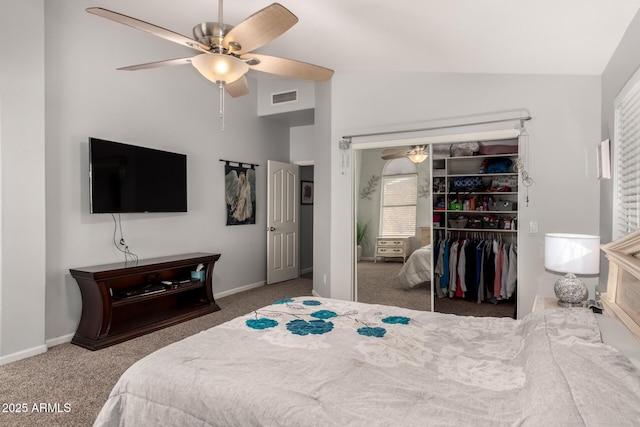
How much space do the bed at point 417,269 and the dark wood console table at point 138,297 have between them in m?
2.12

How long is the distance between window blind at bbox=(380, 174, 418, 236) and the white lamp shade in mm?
1644

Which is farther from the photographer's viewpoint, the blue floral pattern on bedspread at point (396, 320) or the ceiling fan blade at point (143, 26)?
the blue floral pattern on bedspread at point (396, 320)

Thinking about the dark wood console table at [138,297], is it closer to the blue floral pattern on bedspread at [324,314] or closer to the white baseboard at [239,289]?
the white baseboard at [239,289]

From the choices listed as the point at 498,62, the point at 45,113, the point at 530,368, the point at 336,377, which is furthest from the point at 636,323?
the point at 45,113

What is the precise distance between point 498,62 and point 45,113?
3.83 m

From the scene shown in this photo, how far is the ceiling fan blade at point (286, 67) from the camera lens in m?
2.32

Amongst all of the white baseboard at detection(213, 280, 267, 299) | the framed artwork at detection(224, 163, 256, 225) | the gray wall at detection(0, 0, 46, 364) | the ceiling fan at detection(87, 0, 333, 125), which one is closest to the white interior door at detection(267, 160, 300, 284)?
the white baseboard at detection(213, 280, 267, 299)

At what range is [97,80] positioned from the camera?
3625 millimetres

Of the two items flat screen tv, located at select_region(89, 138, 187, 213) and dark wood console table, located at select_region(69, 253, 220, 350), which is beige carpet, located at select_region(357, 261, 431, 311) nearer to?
dark wood console table, located at select_region(69, 253, 220, 350)

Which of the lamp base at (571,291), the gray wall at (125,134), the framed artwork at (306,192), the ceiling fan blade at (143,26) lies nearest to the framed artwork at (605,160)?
the lamp base at (571,291)

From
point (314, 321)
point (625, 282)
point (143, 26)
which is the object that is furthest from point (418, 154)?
point (143, 26)

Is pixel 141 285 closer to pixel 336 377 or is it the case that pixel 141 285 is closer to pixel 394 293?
pixel 394 293

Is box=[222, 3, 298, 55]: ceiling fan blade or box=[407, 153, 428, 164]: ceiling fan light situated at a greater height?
box=[222, 3, 298, 55]: ceiling fan blade

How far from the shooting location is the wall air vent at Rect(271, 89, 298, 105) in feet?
17.4
